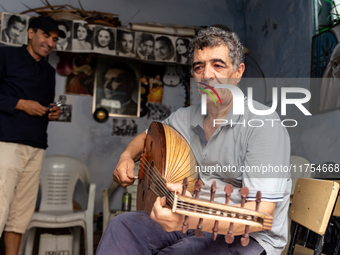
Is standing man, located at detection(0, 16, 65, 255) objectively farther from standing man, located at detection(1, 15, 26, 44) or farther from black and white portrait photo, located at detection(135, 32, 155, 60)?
black and white portrait photo, located at detection(135, 32, 155, 60)

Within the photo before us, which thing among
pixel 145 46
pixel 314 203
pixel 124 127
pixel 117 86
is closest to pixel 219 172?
pixel 314 203

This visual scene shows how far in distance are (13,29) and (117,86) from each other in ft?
4.52

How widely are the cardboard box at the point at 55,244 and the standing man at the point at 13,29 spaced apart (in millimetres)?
2127

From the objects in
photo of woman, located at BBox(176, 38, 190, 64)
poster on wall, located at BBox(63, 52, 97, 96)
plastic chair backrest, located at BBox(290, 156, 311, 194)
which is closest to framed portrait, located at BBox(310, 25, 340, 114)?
plastic chair backrest, located at BBox(290, 156, 311, 194)

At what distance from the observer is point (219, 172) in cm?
127

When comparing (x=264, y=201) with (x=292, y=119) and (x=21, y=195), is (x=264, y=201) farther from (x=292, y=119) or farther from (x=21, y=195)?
(x=292, y=119)

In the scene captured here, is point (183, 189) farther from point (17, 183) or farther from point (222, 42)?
point (17, 183)

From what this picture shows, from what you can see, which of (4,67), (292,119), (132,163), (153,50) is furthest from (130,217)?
(153,50)

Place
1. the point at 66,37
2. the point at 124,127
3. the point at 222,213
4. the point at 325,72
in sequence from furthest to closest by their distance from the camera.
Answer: the point at 124,127
the point at 66,37
the point at 325,72
the point at 222,213

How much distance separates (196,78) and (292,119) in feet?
7.49

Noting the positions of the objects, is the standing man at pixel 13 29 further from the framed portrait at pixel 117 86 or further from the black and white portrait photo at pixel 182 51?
the black and white portrait photo at pixel 182 51

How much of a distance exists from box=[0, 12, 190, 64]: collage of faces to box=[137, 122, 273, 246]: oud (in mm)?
2451

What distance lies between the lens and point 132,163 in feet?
5.26

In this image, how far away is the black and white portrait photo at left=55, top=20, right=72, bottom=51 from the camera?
3672 millimetres
